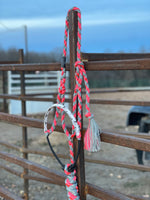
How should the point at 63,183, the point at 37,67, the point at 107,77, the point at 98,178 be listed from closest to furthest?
1. the point at 63,183
2. the point at 37,67
3. the point at 98,178
4. the point at 107,77

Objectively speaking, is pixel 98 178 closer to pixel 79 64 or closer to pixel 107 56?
pixel 107 56

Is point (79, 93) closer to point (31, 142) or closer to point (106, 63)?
point (106, 63)

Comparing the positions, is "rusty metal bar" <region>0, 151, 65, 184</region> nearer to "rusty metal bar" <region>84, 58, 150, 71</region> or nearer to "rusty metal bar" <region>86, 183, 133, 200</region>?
"rusty metal bar" <region>86, 183, 133, 200</region>

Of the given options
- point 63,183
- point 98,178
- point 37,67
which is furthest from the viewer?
point 98,178

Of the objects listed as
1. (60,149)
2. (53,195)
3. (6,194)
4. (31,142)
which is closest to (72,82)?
(6,194)

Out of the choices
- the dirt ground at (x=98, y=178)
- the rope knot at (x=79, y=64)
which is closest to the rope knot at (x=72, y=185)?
the rope knot at (x=79, y=64)

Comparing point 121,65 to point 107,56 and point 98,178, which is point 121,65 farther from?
point 98,178

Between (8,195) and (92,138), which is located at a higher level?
(92,138)

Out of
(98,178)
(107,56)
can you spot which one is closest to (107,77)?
(98,178)

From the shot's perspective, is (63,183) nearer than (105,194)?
No

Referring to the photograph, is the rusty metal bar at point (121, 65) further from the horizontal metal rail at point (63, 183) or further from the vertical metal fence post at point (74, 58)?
the horizontal metal rail at point (63, 183)

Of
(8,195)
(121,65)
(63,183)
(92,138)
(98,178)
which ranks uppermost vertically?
(121,65)

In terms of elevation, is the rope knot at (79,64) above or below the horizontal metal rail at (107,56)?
below

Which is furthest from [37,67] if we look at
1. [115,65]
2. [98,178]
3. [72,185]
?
[98,178]
